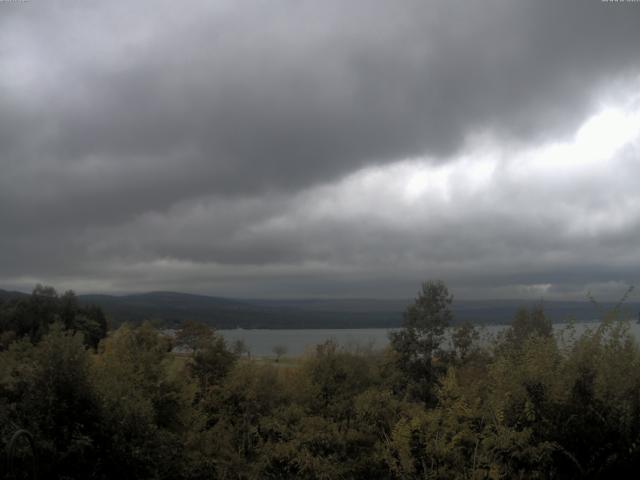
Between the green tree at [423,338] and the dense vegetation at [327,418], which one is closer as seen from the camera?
the dense vegetation at [327,418]

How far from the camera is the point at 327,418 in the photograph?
1252 cm

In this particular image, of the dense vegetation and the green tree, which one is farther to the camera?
the green tree

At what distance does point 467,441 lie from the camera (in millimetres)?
9914

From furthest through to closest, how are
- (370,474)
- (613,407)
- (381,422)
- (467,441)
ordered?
(381,422)
(370,474)
(467,441)
(613,407)

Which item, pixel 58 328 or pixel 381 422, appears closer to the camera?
pixel 58 328

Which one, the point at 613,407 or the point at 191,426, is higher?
the point at 613,407

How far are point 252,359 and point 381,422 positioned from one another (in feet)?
18.2

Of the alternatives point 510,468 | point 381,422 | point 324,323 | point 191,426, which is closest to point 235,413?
point 191,426

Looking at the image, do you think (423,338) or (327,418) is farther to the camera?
(423,338)

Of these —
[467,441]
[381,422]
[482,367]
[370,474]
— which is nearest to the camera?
[467,441]

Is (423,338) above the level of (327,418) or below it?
above

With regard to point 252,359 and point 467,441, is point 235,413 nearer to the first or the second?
point 252,359

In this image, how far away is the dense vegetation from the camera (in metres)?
8.60

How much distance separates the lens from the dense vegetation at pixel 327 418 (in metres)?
8.60
